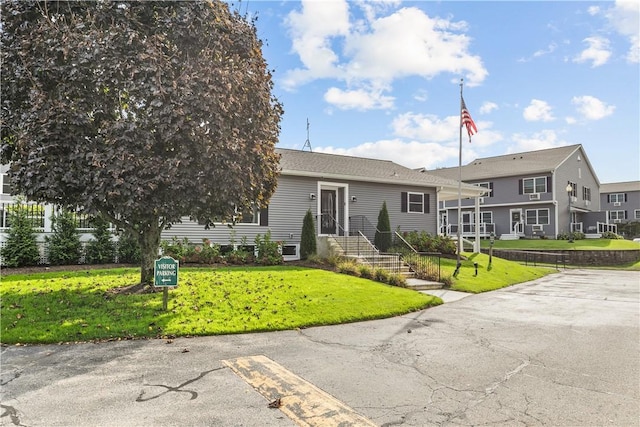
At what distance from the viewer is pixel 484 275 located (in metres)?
15.0

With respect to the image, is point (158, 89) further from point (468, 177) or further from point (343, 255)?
point (468, 177)

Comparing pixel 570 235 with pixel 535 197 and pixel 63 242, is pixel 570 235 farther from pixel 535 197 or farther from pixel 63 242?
pixel 63 242

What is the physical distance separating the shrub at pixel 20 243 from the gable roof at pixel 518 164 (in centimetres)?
3335

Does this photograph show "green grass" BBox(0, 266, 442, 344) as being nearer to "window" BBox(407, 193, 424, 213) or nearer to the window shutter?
the window shutter

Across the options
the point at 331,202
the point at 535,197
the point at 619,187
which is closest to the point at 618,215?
the point at 619,187

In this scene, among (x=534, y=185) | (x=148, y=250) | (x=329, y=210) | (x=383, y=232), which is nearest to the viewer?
(x=148, y=250)

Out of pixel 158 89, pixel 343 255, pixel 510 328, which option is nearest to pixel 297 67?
pixel 343 255

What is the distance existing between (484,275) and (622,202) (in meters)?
45.0

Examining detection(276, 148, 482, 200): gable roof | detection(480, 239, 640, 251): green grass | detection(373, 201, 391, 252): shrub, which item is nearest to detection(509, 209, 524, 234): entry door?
detection(480, 239, 640, 251): green grass

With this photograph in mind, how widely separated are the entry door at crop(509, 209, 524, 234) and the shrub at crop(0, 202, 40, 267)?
33292 mm

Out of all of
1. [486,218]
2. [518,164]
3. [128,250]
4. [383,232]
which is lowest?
[128,250]

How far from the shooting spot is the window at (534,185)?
32.6 meters

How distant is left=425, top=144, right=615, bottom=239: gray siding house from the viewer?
32500 millimetres

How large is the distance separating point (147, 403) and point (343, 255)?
452 inches
